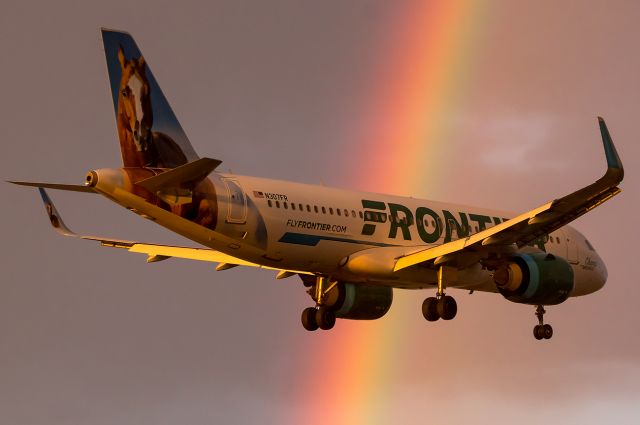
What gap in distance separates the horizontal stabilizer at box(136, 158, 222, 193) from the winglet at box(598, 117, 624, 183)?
12.3m

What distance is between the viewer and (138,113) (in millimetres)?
47625

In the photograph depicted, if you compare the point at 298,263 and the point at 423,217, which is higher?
the point at 423,217

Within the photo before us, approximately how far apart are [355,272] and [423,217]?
4854 millimetres

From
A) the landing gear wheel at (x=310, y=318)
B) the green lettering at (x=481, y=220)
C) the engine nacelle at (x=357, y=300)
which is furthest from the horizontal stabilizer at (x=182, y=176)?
the green lettering at (x=481, y=220)

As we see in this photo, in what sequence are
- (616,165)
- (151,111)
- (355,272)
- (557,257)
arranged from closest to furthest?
(616,165), (151,111), (355,272), (557,257)

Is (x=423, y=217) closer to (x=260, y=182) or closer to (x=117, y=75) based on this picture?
(x=260, y=182)

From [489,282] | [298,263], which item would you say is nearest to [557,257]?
[489,282]

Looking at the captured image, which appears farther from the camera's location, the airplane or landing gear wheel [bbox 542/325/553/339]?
landing gear wheel [bbox 542/325/553/339]

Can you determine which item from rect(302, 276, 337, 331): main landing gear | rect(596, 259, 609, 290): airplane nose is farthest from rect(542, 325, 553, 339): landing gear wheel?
rect(302, 276, 337, 331): main landing gear

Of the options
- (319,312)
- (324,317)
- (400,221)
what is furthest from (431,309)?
(319,312)

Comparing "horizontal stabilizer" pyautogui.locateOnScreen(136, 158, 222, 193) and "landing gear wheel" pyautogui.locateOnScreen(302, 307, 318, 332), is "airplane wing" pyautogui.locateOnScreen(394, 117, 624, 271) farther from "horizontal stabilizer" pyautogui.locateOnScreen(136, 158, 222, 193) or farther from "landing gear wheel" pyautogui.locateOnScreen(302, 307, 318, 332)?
"horizontal stabilizer" pyautogui.locateOnScreen(136, 158, 222, 193)

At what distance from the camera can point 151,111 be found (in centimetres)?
4791

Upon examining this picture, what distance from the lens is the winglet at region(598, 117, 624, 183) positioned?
44.5 metres

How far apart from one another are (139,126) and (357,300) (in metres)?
13.1
